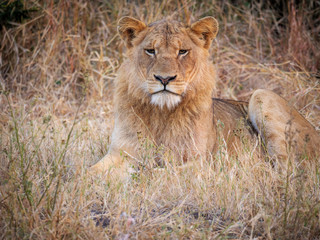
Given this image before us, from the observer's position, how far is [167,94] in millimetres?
3840

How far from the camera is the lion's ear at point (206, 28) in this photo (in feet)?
13.9

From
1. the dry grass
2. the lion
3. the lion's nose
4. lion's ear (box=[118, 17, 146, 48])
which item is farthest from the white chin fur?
lion's ear (box=[118, 17, 146, 48])

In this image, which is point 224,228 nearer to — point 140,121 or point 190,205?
point 190,205

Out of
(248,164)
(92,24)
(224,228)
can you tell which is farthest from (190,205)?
(92,24)

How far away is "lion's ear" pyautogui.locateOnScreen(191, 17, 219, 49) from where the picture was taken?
4.24 m

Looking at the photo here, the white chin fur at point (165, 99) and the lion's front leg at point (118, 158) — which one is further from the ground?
the white chin fur at point (165, 99)

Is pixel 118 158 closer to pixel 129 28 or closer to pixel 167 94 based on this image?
pixel 167 94

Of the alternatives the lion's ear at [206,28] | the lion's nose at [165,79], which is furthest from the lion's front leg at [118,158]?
the lion's ear at [206,28]

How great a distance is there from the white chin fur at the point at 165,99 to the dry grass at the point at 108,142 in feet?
1.28

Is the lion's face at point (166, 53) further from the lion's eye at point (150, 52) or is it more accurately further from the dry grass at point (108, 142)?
the dry grass at point (108, 142)

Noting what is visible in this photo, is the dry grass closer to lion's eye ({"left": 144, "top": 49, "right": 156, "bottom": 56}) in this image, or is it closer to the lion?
the lion

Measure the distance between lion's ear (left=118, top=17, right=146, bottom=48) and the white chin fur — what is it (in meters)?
0.78

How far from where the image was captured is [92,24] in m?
7.75

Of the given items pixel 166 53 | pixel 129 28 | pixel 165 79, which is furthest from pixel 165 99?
pixel 129 28
